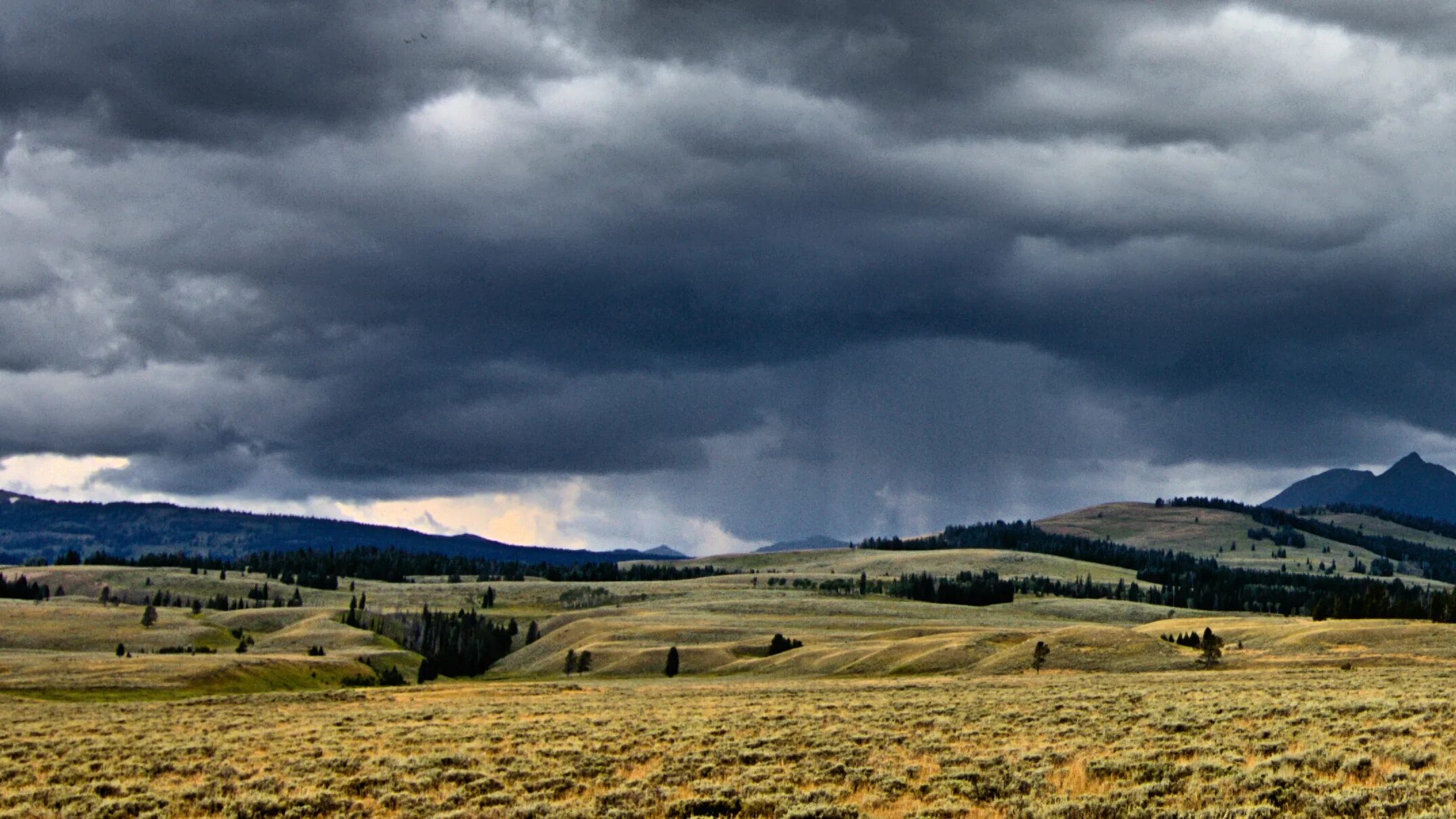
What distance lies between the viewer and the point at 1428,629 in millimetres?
123625

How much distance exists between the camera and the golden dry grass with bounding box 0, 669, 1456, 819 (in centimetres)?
2275

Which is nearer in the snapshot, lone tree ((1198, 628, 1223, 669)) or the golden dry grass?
the golden dry grass

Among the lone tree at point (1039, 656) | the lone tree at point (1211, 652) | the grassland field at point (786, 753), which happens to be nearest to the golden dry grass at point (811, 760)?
the grassland field at point (786, 753)

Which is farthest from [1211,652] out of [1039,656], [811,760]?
[811,760]

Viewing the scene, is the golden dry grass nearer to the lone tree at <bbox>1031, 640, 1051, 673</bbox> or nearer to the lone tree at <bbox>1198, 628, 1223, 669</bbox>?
the lone tree at <bbox>1198, 628, 1223, 669</bbox>

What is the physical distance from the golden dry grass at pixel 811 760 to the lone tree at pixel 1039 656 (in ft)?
184

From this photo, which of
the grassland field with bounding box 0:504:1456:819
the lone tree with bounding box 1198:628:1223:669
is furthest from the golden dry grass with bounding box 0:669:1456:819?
the lone tree with bounding box 1198:628:1223:669

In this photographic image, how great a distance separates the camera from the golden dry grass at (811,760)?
22.8m

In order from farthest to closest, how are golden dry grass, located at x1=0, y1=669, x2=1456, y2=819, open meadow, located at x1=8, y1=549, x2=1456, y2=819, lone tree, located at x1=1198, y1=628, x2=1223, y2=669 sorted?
lone tree, located at x1=1198, y1=628, x2=1223, y2=669
open meadow, located at x1=8, y1=549, x2=1456, y2=819
golden dry grass, located at x1=0, y1=669, x2=1456, y2=819

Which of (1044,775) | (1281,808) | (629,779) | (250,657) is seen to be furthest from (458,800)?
(250,657)

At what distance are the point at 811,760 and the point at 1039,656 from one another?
286 ft

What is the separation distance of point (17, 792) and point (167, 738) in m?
15.5

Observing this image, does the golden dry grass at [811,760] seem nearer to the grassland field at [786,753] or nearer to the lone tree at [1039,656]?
the grassland field at [786,753]

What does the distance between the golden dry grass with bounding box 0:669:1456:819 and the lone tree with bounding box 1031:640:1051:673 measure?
184 feet
